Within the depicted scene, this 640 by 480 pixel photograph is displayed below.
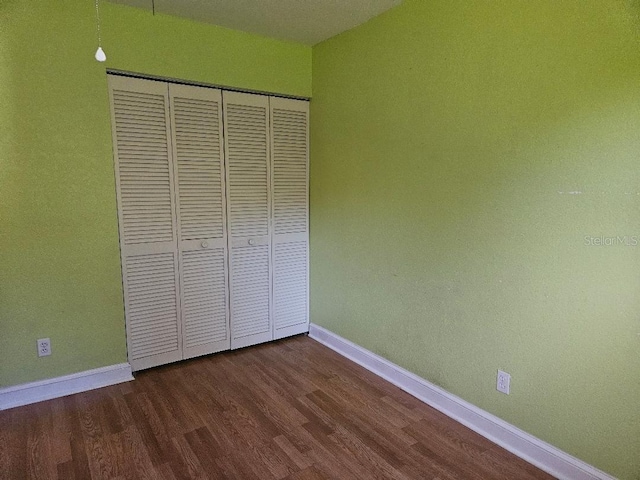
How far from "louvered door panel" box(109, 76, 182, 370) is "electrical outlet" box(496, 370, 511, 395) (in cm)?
217

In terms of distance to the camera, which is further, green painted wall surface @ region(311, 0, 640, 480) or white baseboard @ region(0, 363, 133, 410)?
white baseboard @ region(0, 363, 133, 410)

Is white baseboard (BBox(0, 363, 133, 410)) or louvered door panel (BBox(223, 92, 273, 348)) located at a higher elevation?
louvered door panel (BBox(223, 92, 273, 348))

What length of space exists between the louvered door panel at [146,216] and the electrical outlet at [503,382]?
2169 mm

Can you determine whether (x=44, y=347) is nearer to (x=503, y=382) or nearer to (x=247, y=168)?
(x=247, y=168)

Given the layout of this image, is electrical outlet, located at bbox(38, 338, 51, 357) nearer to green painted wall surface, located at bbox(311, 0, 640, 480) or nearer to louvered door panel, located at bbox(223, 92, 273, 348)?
louvered door panel, located at bbox(223, 92, 273, 348)

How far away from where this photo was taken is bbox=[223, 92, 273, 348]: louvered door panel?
2.96 meters

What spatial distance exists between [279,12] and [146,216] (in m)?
1.62

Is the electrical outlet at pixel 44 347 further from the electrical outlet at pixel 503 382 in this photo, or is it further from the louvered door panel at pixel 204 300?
the electrical outlet at pixel 503 382

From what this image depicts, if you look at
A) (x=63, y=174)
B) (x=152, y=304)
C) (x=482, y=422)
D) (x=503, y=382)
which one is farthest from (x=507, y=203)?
(x=63, y=174)

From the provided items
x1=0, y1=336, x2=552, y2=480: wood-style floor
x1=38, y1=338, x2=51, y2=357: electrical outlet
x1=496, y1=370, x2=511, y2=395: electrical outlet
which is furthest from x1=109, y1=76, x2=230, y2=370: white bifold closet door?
x1=496, y1=370, x2=511, y2=395: electrical outlet

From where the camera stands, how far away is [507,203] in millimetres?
1937

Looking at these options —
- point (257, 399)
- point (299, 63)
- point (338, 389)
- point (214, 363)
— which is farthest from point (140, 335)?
point (299, 63)

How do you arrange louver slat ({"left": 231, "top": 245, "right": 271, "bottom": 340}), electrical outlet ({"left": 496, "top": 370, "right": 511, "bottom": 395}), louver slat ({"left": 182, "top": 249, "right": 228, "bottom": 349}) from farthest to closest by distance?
louver slat ({"left": 231, "top": 245, "right": 271, "bottom": 340}) → louver slat ({"left": 182, "top": 249, "right": 228, "bottom": 349}) → electrical outlet ({"left": 496, "top": 370, "right": 511, "bottom": 395})

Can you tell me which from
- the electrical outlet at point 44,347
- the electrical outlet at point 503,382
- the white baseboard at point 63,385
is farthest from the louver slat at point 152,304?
the electrical outlet at point 503,382
